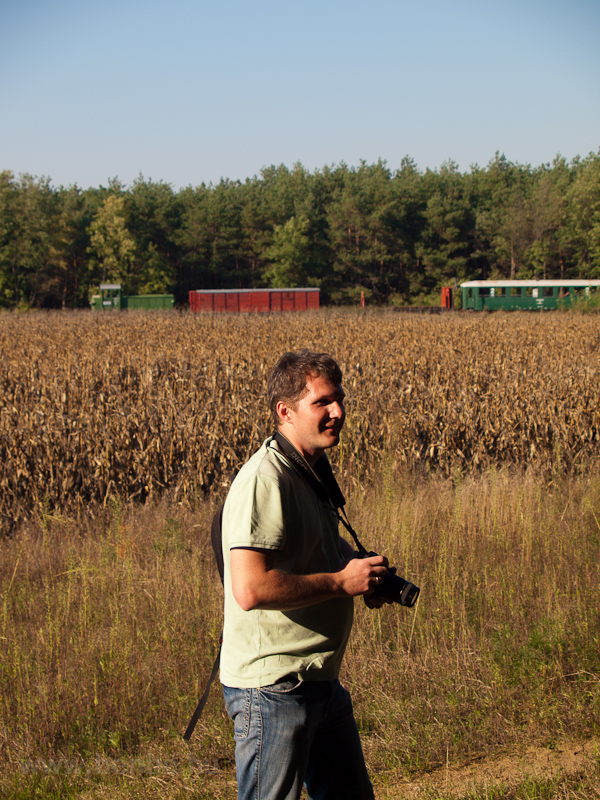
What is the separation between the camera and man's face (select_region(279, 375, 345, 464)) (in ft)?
7.00

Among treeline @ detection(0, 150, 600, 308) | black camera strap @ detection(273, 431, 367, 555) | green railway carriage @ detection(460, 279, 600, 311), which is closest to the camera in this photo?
black camera strap @ detection(273, 431, 367, 555)

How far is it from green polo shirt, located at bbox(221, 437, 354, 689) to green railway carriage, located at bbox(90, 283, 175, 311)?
1699 inches

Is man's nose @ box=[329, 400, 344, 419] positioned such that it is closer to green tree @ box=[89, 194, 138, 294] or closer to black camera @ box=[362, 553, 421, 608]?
black camera @ box=[362, 553, 421, 608]

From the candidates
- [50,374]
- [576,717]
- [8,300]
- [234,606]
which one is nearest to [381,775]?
[576,717]

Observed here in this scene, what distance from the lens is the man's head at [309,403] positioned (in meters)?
2.13

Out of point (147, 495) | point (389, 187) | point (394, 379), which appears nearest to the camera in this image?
point (147, 495)

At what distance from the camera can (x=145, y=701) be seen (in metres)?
3.40

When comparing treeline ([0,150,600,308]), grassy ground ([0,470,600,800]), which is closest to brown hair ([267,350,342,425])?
grassy ground ([0,470,600,800])

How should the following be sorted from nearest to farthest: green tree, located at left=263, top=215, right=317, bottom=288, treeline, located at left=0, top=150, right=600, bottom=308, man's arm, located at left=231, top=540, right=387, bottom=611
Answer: man's arm, located at left=231, top=540, right=387, bottom=611 < treeline, located at left=0, top=150, right=600, bottom=308 < green tree, located at left=263, top=215, right=317, bottom=288

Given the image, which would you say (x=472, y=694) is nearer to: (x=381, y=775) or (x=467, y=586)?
(x=381, y=775)

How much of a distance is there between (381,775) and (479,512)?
124 inches

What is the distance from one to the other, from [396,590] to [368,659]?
1.64 metres

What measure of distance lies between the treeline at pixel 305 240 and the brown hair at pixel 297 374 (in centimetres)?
6338

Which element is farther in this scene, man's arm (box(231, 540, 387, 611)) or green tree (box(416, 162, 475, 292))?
green tree (box(416, 162, 475, 292))
